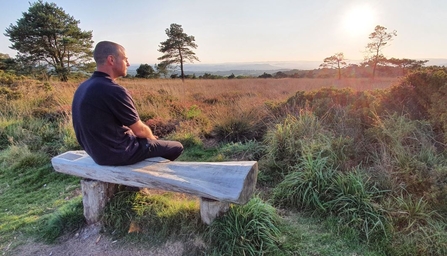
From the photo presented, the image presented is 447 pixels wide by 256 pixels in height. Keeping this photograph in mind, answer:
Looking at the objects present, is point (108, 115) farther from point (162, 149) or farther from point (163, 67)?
point (163, 67)

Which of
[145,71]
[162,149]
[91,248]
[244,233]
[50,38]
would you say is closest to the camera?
[244,233]

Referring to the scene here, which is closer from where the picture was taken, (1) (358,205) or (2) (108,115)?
(2) (108,115)

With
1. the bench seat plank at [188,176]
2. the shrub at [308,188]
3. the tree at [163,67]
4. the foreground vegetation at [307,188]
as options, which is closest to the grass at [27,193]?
the foreground vegetation at [307,188]

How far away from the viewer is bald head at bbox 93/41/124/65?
6.67ft

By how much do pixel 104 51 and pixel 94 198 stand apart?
4.39 feet

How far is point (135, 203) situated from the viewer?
242cm

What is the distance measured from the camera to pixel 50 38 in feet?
65.5

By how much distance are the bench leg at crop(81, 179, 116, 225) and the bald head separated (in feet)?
3.65

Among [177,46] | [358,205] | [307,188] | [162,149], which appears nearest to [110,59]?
[162,149]

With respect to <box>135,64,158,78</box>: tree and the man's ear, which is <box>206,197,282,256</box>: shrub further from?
<box>135,64,158,78</box>: tree

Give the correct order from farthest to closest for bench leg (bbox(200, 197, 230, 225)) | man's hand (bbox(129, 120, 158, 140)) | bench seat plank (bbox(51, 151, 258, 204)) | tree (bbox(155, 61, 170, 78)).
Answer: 1. tree (bbox(155, 61, 170, 78))
2. man's hand (bbox(129, 120, 158, 140))
3. bench leg (bbox(200, 197, 230, 225))
4. bench seat plank (bbox(51, 151, 258, 204))

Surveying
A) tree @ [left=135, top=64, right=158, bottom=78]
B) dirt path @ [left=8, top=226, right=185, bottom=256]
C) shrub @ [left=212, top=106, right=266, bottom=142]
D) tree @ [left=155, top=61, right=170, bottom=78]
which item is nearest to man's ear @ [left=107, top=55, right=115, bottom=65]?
dirt path @ [left=8, top=226, right=185, bottom=256]

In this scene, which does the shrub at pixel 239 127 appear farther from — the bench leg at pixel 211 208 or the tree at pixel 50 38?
the tree at pixel 50 38

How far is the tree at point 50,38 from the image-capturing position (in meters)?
19.3
